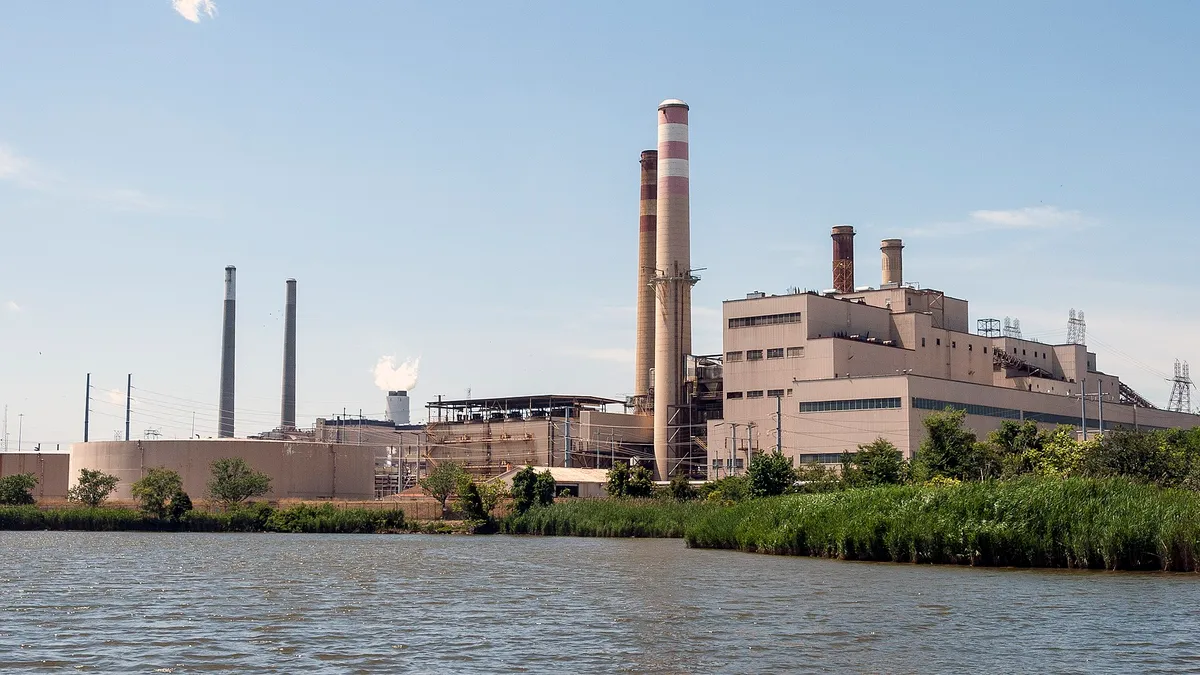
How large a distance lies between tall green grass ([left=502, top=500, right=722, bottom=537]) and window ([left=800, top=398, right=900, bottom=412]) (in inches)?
913

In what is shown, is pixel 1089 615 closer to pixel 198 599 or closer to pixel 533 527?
pixel 198 599

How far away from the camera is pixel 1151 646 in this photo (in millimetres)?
23469

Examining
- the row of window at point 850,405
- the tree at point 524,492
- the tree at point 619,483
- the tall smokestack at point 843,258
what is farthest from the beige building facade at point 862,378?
the tree at point 524,492

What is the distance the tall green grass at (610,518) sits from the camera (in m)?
67.3

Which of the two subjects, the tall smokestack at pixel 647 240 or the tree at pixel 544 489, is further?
the tall smokestack at pixel 647 240

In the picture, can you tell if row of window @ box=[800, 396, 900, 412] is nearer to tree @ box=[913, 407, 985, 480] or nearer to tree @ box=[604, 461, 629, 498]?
tree @ box=[604, 461, 629, 498]

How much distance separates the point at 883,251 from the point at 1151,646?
325ft

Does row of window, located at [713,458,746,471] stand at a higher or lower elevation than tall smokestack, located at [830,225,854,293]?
lower

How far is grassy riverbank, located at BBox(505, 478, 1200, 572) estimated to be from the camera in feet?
120

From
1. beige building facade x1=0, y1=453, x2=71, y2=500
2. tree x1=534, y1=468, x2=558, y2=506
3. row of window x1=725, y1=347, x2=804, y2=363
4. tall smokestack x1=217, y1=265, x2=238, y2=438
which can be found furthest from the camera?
tall smokestack x1=217, y1=265, x2=238, y2=438

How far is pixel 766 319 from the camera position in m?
102

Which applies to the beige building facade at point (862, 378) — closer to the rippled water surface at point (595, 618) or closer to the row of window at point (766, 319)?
the row of window at point (766, 319)

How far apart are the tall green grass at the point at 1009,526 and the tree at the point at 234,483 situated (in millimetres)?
52388

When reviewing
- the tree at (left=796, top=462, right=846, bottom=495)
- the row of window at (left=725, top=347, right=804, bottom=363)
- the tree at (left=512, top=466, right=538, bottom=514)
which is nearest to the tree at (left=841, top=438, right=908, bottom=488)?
the tree at (left=796, top=462, right=846, bottom=495)
